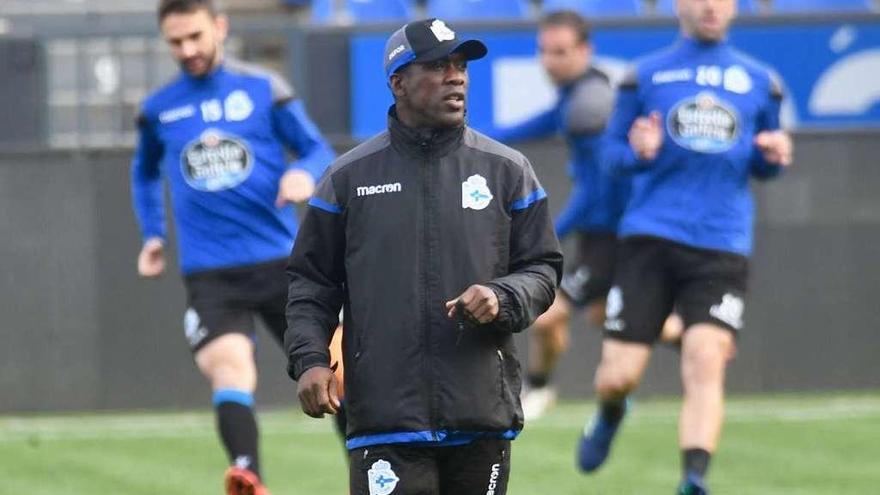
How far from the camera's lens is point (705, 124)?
9195 mm

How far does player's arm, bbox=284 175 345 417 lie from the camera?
19.8 feet

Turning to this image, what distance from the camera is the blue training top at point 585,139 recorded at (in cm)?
1195

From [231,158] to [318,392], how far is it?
11.3ft

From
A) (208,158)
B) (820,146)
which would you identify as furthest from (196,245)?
(820,146)

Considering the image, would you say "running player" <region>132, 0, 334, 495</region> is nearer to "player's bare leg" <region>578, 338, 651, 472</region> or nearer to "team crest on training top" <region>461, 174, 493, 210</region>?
"player's bare leg" <region>578, 338, 651, 472</region>

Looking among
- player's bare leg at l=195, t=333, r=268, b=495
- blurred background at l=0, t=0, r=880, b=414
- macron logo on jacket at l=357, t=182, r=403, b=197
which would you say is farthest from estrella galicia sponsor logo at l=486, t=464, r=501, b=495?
blurred background at l=0, t=0, r=880, b=414

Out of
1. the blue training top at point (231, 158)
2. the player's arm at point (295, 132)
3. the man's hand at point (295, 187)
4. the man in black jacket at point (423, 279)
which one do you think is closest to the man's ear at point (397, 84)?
the man in black jacket at point (423, 279)

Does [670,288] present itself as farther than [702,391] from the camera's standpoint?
Yes

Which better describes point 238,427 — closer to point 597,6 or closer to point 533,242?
point 533,242

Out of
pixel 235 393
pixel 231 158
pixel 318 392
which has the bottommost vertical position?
pixel 235 393

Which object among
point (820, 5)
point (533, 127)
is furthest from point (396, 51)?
point (820, 5)

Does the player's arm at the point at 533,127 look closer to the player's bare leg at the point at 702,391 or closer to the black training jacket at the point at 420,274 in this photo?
the player's bare leg at the point at 702,391

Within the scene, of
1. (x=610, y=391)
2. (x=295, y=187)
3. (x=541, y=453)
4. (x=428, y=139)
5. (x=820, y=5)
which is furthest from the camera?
(x=820, y=5)

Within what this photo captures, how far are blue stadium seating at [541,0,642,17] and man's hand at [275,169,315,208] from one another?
7041 mm
